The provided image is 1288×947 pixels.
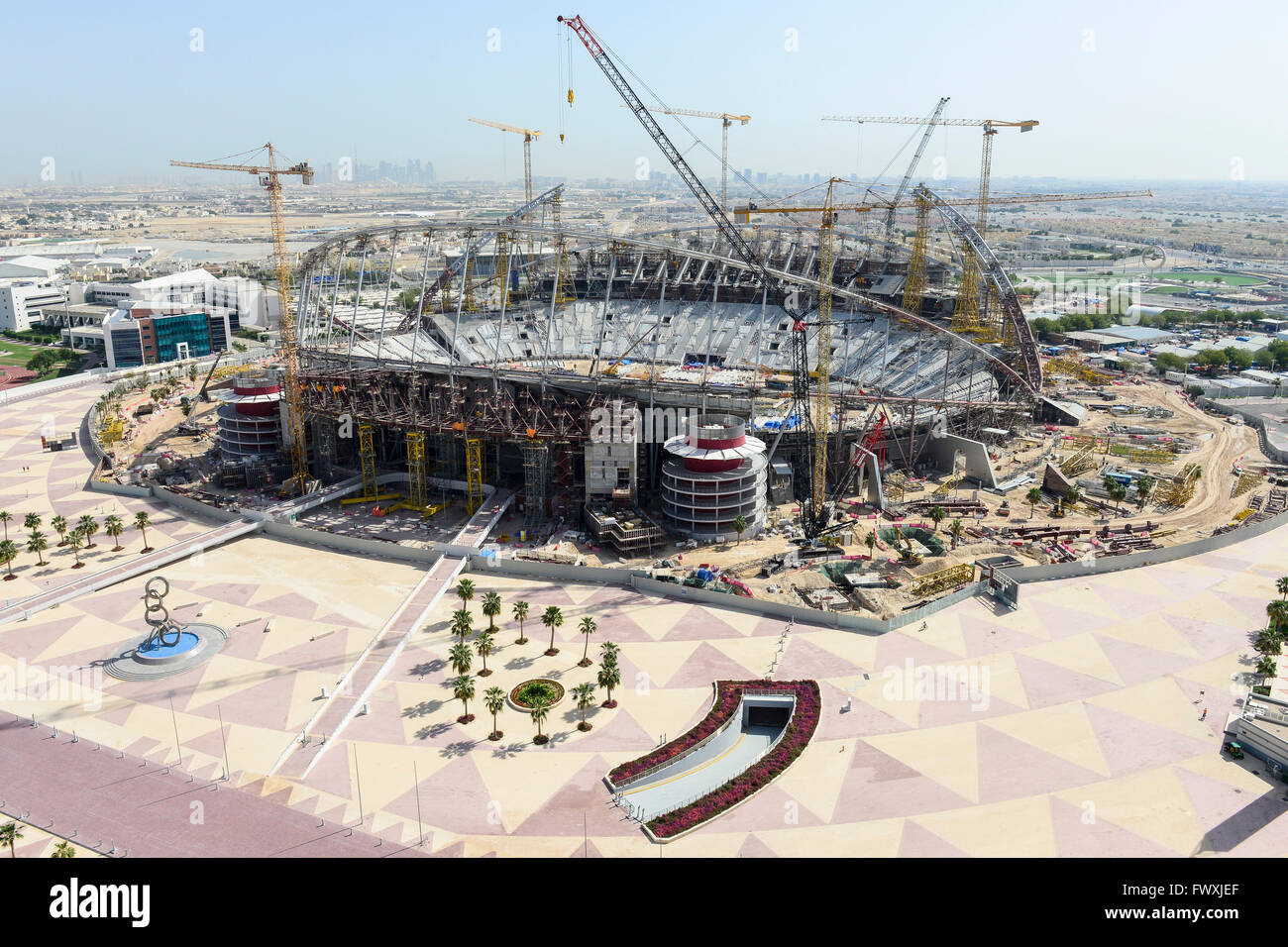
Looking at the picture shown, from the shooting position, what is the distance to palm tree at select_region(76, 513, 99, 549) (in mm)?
76750

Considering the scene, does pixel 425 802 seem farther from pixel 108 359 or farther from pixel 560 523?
pixel 108 359

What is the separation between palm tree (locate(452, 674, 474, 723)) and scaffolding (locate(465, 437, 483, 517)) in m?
36.0

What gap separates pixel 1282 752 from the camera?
47.8 metres

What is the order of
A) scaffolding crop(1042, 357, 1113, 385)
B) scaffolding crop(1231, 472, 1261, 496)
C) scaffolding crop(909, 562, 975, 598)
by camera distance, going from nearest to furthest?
scaffolding crop(909, 562, 975, 598) < scaffolding crop(1231, 472, 1261, 496) < scaffolding crop(1042, 357, 1113, 385)

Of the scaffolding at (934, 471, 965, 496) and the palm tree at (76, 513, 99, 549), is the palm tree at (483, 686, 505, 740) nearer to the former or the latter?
the palm tree at (76, 513, 99, 549)

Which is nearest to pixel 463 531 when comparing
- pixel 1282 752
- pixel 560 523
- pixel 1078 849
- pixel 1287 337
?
pixel 560 523

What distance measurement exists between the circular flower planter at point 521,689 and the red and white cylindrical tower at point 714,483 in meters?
28.3

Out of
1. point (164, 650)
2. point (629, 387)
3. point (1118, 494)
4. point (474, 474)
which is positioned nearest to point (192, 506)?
point (474, 474)

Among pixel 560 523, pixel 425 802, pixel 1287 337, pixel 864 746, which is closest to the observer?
pixel 425 802

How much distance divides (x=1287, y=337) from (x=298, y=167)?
651 feet

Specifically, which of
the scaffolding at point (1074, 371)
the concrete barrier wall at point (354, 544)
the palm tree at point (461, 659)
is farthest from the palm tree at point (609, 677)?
the scaffolding at point (1074, 371)
